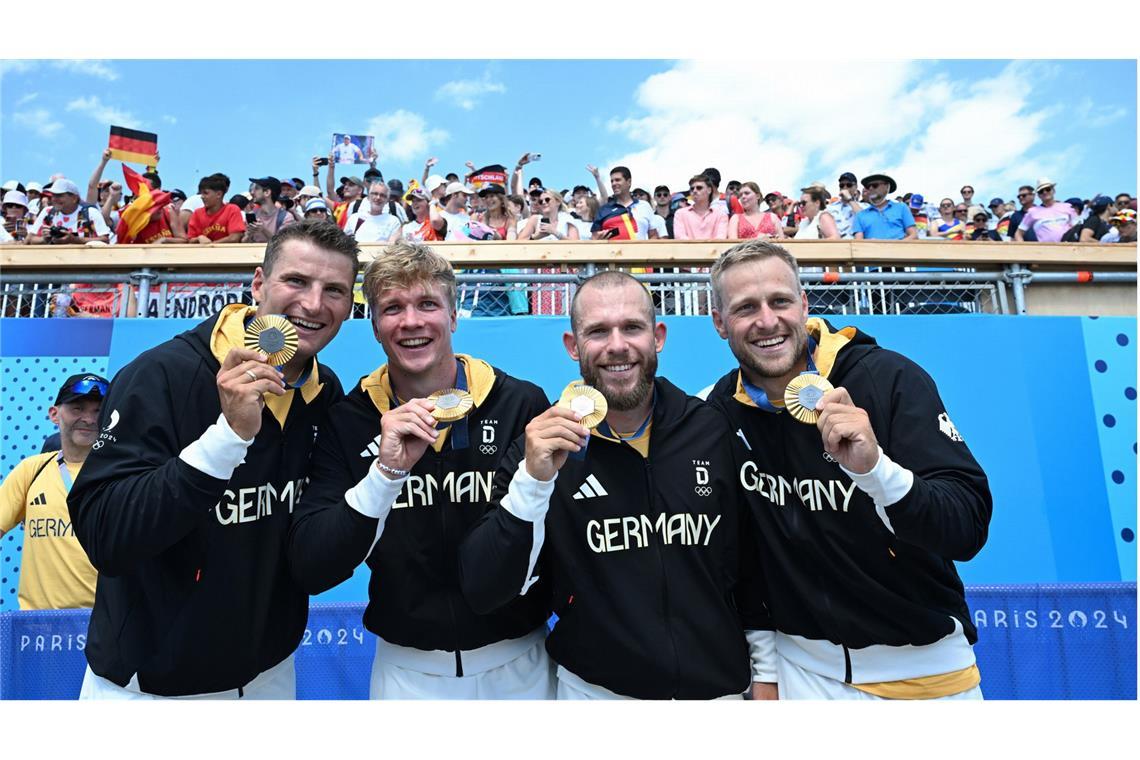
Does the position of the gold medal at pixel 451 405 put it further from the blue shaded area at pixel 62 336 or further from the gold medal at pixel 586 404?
the blue shaded area at pixel 62 336

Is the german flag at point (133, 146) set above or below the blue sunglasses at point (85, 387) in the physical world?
above

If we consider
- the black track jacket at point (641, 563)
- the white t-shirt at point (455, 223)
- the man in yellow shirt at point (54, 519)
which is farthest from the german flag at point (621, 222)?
the black track jacket at point (641, 563)

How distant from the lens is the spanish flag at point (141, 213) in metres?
8.21

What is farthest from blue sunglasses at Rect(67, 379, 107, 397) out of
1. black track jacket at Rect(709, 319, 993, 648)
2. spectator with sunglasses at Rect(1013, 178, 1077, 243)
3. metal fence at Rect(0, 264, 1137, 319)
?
spectator with sunglasses at Rect(1013, 178, 1077, 243)

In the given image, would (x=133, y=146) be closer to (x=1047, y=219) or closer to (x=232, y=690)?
(x=232, y=690)

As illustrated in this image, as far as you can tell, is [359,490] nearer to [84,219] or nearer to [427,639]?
[427,639]

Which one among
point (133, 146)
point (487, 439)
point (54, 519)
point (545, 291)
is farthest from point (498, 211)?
point (487, 439)

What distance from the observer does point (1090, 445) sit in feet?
21.0

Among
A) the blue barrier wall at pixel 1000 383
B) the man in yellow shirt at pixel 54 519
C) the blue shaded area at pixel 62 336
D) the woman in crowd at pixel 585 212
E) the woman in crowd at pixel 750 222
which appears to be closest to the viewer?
the man in yellow shirt at pixel 54 519

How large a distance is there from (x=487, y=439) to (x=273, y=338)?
0.90 meters

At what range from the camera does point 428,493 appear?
9.36ft

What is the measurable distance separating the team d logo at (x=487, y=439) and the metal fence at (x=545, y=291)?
3.64 m

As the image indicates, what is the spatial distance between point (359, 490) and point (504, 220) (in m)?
7.24

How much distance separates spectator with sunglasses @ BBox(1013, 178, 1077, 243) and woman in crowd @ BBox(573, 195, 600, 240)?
632 centimetres
